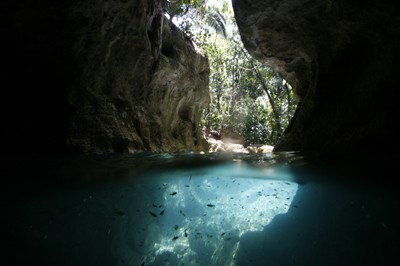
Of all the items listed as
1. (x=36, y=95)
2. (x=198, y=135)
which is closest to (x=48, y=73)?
(x=36, y=95)

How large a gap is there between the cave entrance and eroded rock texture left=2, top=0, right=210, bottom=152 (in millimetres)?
9134

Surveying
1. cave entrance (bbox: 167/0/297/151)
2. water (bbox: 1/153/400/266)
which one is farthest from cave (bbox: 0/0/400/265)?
cave entrance (bbox: 167/0/297/151)

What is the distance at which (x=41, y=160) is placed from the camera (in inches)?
197

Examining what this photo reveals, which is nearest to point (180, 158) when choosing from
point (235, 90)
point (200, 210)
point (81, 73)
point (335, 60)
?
point (200, 210)

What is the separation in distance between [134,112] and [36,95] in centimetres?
219

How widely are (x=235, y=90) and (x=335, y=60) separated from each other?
55.6 feet

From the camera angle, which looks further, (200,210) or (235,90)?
(235,90)

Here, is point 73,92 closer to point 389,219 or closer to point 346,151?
point 346,151

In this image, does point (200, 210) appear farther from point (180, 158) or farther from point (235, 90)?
point (235, 90)

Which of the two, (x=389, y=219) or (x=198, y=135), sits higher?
(x=198, y=135)

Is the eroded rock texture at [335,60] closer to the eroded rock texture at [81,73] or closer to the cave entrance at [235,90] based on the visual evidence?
the eroded rock texture at [81,73]

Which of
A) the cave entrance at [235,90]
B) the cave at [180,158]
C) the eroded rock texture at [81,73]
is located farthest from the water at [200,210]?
the cave entrance at [235,90]

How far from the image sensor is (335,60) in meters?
6.19

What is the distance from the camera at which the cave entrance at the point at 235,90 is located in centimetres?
1792
